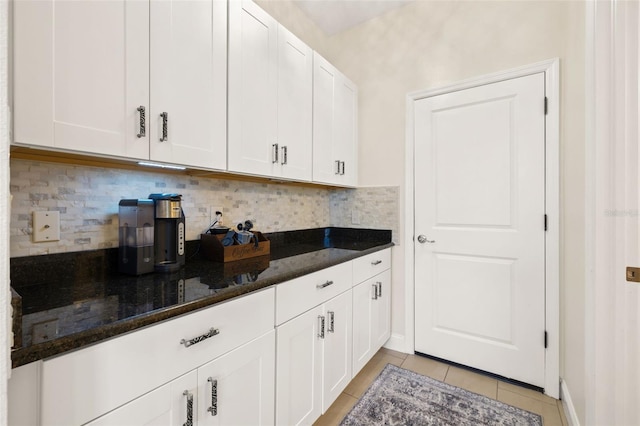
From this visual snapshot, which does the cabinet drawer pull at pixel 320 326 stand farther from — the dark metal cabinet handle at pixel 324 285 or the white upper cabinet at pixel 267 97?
the white upper cabinet at pixel 267 97

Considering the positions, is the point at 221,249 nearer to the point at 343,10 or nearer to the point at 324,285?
the point at 324,285

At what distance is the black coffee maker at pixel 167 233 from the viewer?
4.05 feet

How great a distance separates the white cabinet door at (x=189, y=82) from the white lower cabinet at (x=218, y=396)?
813mm

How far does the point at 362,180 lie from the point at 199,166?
1.61 meters

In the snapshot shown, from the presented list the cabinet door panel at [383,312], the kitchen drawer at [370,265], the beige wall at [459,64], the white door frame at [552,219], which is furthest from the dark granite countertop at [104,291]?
the white door frame at [552,219]

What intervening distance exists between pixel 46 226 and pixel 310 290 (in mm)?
1098

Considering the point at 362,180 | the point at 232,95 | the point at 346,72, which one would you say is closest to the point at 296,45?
the point at 232,95

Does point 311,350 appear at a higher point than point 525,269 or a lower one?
lower

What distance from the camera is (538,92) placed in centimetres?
187

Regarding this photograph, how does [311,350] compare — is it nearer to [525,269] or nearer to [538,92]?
[525,269]

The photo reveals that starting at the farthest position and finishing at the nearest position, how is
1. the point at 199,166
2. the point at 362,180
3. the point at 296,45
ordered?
the point at 362,180, the point at 296,45, the point at 199,166

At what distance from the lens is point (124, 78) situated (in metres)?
1.02

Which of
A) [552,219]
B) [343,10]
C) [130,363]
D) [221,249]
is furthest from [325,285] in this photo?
[343,10]

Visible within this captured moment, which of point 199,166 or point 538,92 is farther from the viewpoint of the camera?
point 538,92
